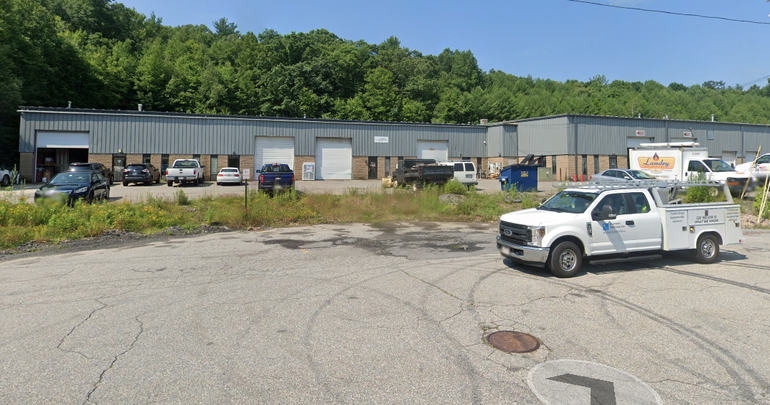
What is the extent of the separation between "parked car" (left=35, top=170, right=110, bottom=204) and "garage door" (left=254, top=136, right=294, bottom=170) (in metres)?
21.3


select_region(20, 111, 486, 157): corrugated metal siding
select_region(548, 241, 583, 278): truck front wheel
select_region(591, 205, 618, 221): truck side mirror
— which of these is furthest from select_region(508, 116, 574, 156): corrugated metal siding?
select_region(548, 241, 583, 278): truck front wheel

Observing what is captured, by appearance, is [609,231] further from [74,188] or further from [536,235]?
[74,188]

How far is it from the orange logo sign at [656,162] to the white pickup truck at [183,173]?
30.7 metres

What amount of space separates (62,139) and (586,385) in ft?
147

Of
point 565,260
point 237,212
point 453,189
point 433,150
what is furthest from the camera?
point 433,150

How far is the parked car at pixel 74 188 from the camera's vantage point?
1590cm

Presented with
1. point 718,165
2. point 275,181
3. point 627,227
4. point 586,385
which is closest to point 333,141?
point 275,181

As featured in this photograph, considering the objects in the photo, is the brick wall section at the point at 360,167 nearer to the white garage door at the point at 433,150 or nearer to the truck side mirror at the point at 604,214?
the white garage door at the point at 433,150

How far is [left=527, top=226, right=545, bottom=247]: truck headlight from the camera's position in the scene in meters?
7.96

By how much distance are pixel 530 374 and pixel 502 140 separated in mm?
45841

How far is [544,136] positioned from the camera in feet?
153

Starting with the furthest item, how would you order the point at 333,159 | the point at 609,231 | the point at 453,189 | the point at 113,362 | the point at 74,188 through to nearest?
the point at 333,159 → the point at 453,189 → the point at 74,188 → the point at 609,231 → the point at 113,362

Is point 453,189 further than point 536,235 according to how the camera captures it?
Yes

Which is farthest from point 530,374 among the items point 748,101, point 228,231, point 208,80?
point 748,101
